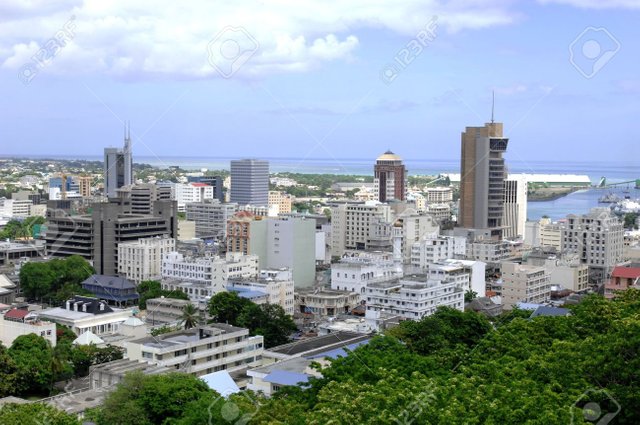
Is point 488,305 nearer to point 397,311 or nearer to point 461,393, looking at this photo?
point 397,311

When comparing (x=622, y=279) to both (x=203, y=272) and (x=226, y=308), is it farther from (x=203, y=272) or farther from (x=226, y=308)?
(x=203, y=272)

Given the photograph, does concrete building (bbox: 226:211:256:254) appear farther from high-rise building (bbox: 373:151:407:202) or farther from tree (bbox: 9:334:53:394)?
high-rise building (bbox: 373:151:407:202)

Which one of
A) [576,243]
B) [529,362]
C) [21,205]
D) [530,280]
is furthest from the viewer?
[21,205]

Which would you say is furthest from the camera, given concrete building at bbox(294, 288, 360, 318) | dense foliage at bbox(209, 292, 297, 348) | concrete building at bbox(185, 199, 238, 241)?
concrete building at bbox(185, 199, 238, 241)

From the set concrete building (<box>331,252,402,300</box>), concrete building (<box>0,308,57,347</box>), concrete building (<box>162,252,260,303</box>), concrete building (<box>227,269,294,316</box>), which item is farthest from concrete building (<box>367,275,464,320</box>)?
concrete building (<box>0,308,57,347</box>)

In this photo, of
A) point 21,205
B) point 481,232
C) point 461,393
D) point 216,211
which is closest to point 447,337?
point 461,393
